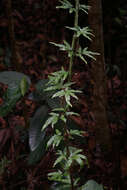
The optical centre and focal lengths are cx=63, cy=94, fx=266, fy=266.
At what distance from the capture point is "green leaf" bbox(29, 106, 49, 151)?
150 cm

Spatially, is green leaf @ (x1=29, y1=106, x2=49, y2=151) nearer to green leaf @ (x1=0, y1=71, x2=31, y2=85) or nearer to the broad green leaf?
the broad green leaf

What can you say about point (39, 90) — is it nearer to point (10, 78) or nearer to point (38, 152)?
point (10, 78)

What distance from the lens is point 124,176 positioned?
2307 mm

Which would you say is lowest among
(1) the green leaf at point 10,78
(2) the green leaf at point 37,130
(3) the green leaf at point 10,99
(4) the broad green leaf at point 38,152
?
(4) the broad green leaf at point 38,152

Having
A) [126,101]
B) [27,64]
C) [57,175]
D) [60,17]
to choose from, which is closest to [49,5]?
[60,17]

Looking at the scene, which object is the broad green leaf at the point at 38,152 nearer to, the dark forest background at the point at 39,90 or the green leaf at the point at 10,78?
the dark forest background at the point at 39,90

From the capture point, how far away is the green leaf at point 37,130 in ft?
4.92

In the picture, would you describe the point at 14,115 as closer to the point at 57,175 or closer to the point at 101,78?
the point at 101,78

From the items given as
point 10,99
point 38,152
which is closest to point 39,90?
point 10,99

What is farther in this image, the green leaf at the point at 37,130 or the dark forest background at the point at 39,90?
the dark forest background at the point at 39,90

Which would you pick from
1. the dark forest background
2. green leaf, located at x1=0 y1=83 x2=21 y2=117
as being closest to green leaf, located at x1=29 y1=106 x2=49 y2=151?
the dark forest background

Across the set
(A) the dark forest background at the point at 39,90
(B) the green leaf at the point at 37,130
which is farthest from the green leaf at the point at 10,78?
(B) the green leaf at the point at 37,130

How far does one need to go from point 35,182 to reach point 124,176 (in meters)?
0.94

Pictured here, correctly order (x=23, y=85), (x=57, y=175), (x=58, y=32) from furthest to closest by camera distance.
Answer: (x=58, y=32) < (x=23, y=85) < (x=57, y=175)
